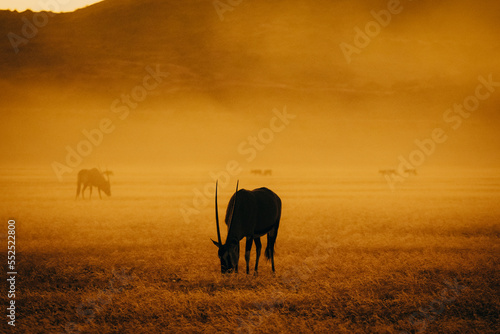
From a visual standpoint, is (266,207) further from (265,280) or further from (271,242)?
(265,280)

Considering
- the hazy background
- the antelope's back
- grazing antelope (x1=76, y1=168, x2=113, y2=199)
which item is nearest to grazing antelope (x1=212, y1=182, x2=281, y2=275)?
the antelope's back

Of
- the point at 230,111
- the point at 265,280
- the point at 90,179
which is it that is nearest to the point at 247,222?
the point at 265,280

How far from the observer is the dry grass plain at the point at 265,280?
7426 mm

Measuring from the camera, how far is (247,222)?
9336 millimetres

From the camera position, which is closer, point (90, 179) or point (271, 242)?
point (271, 242)

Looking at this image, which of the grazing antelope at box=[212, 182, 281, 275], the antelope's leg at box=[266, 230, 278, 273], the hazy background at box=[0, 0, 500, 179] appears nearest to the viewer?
the grazing antelope at box=[212, 182, 281, 275]

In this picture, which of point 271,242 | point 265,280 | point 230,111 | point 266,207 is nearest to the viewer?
point 265,280

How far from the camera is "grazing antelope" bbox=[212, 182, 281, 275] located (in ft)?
27.1

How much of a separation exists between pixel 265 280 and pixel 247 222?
1.49 metres

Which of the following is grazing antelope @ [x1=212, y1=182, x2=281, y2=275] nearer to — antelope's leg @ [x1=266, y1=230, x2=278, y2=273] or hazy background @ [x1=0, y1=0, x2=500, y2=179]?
antelope's leg @ [x1=266, y1=230, x2=278, y2=273]

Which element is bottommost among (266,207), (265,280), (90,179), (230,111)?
(265,280)

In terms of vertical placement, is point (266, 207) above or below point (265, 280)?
above

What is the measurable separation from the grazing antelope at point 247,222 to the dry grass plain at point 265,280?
77cm

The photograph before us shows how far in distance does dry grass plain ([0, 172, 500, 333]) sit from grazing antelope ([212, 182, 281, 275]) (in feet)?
2.54
